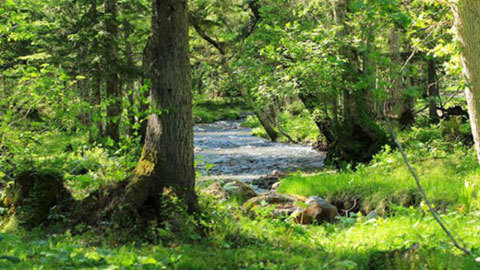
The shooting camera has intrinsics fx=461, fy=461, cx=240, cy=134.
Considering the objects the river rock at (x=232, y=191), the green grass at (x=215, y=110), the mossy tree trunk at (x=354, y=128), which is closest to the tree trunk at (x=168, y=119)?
the river rock at (x=232, y=191)

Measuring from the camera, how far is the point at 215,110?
44.9 metres

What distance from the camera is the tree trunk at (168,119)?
227 inches

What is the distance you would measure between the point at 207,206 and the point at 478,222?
3.55 metres

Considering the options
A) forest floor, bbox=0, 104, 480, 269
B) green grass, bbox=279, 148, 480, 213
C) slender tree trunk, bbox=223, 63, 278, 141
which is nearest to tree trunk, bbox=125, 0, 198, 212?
forest floor, bbox=0, 104, 480, 269

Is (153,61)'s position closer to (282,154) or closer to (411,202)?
(411,202)

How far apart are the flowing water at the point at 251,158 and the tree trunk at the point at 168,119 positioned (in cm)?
519

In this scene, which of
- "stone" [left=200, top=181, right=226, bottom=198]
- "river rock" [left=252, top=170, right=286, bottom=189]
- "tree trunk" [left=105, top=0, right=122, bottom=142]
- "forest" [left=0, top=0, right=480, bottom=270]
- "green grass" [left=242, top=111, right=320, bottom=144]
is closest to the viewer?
"forest" [left=0, top=0, right=480, bottom=270]

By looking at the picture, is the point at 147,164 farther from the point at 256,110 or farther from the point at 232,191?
the point at 256,110

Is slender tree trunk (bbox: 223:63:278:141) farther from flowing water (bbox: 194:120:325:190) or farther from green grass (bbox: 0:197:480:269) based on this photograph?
green grass (bbox: 0:197:480:269)

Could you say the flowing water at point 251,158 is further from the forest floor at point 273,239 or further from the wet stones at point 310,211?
the forest floor at point 273,239

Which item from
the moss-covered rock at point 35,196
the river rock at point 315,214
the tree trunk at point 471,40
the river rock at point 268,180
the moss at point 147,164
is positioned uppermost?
the tree trunk at point 471,40

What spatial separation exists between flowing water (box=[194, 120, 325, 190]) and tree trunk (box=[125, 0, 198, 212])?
5193 mm

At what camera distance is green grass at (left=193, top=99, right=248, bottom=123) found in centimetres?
3955

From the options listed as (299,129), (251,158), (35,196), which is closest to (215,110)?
(299,129)
